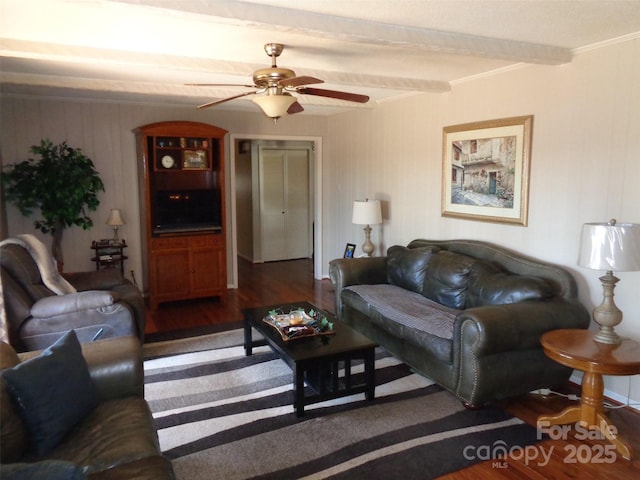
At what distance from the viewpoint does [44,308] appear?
135 inches

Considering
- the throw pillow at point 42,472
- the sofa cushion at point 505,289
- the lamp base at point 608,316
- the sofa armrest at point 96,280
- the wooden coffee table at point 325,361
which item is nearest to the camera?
the throw pillow at point 42,472

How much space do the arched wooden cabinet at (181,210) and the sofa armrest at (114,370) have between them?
118 inches

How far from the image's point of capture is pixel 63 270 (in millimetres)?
5441

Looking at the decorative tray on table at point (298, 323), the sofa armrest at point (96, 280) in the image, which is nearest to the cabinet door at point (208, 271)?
the sofa armrest at point (96, 280)

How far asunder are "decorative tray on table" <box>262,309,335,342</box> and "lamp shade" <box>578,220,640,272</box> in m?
1.72

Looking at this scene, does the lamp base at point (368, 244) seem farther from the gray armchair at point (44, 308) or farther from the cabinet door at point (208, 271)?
the gray armchair at point (44, 308)

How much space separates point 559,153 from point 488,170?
0.68 m

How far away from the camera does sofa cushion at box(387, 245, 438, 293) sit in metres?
4.34

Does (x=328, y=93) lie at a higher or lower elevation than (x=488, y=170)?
higher

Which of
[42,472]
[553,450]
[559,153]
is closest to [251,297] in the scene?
[559,153]

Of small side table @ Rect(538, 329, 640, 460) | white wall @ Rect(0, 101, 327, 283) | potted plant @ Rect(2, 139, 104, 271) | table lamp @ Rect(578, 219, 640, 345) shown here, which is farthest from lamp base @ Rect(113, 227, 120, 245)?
table lamp @ Rect(578, 219, 640, 345)

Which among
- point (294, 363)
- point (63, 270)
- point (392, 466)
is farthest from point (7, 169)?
point (392, 466)

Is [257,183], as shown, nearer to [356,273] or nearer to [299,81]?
[356,273]

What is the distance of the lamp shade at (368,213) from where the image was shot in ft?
17.6
